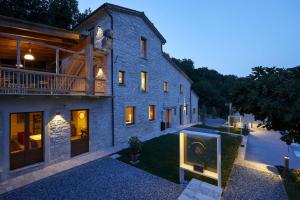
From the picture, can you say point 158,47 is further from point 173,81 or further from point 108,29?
point 108,29

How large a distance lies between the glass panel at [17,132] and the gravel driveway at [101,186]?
6.68 feet

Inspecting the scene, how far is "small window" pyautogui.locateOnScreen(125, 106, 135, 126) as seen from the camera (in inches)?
574

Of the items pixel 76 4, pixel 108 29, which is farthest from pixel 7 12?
pixel 108 29

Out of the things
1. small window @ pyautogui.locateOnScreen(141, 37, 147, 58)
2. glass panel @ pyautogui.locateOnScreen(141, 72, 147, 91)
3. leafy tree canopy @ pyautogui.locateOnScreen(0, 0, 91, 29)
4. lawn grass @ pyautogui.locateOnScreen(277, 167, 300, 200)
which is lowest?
lawn grass @ pyautogui.locateOnScreen(277, 167, 300, 200)

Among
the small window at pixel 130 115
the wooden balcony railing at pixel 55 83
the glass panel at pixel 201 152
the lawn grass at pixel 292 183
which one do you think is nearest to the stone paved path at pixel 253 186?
the lawn grass at pixel 292 183

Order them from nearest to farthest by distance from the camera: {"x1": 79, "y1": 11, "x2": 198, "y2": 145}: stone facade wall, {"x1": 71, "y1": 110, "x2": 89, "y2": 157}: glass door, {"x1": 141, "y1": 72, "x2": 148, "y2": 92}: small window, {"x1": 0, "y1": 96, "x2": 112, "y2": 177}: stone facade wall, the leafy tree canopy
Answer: {"x1": 0, "y1": 96, "x2": 112, "y2": 177}: stone facade wall → {"x1": 71, "y1": 110, "x2": 89, "y2": 157}: glass door → {"x1": 79, "y1": 11, "x2": 198, "y2": 145}: stone facade wall → {"x1": 141, "y1": 72, "x2": 148, "y2": 92}: small window → the leafy tree canopy

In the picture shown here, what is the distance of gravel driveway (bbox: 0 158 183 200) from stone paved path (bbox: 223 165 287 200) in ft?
7.60

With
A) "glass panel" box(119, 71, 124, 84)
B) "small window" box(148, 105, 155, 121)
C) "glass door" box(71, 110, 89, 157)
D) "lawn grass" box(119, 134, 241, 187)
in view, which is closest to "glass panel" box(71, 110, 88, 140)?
"glass door" box(71, 110, 89, 157)

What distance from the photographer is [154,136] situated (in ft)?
52.0

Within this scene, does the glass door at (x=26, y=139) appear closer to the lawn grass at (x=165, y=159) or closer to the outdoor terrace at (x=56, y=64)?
the outdoor terrace at (x=56, y=64)

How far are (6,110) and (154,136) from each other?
10.8 m

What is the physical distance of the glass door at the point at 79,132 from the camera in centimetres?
1052

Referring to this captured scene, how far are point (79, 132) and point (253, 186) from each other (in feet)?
31.6

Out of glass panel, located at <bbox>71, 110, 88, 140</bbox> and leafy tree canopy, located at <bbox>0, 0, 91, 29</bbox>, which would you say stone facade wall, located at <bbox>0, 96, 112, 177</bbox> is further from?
leafy tree canopy, located at <bbox>0, 0, 91, 29</bbox>
